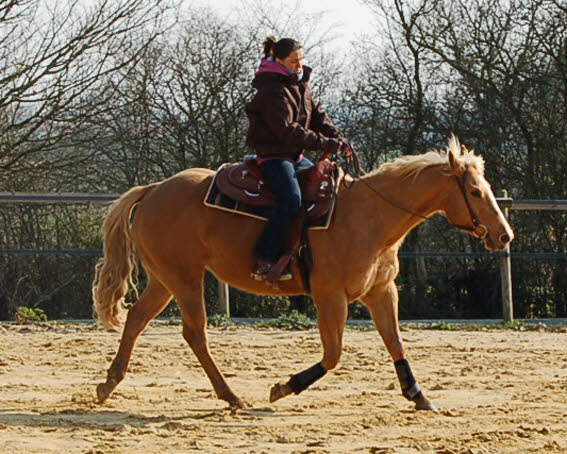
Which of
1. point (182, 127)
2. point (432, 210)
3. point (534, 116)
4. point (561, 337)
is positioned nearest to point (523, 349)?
point (561, 337)

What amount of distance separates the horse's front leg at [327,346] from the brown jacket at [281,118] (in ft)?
3.53

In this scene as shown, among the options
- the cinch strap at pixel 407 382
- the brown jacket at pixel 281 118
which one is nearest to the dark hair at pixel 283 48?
the brown jacket at pixel 281 118

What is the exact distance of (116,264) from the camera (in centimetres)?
848

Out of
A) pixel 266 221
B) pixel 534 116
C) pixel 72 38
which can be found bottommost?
pixel 266 221

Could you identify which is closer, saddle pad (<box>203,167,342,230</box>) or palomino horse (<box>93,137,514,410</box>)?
palomino horse (<box>93,137,514,410</box>)

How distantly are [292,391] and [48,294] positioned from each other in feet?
31.4

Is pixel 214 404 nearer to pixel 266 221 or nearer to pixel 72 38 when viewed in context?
→ pixel 266 221

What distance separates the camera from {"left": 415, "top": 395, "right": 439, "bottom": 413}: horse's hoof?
743 cm

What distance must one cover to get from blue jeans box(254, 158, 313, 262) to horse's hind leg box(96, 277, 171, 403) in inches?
38.4

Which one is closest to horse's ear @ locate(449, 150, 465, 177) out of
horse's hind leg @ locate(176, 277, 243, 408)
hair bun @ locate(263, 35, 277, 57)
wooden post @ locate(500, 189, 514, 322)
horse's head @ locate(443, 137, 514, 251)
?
horse's head @ locate(443, 137, 514, 251)

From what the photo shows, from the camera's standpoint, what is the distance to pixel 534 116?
17.2m

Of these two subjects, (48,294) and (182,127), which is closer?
(48,294)

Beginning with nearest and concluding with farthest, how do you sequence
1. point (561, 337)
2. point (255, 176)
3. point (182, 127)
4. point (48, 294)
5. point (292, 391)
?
point (292, 391)
point (255, 176)
point (561, 337)
point (48, 294)
point (182, 127)

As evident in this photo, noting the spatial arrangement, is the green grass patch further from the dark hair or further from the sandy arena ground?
the dark hair
